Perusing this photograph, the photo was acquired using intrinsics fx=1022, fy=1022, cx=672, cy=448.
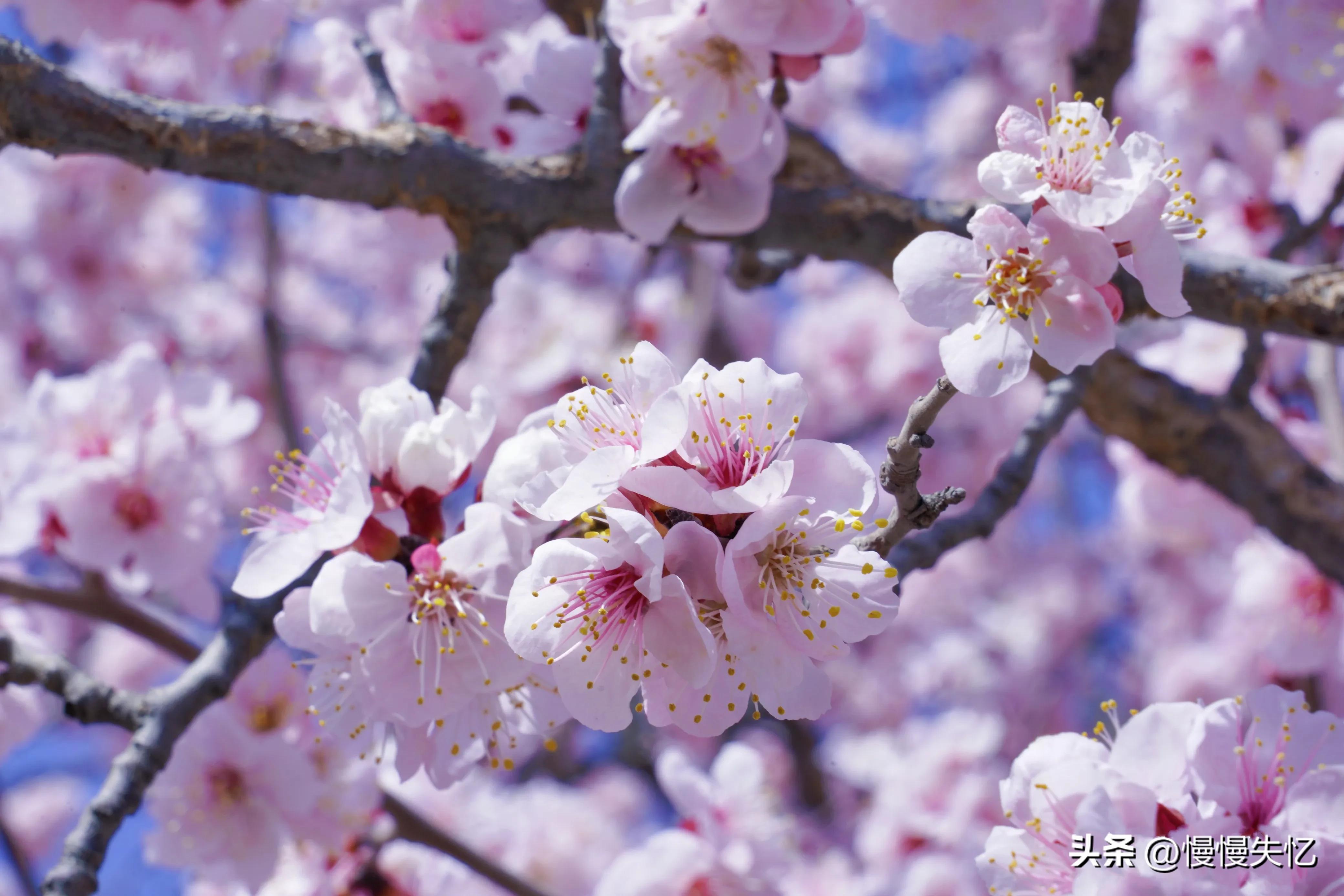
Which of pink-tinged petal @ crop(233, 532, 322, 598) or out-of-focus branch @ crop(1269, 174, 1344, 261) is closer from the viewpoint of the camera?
pink-tinged petal @ crop(233, 532, 322, 598)

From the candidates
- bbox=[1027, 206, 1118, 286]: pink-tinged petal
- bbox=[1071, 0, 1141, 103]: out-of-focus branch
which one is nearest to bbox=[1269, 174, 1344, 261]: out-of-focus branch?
bbox=[1071, 0, 1141, 103]: out-of-focus branch

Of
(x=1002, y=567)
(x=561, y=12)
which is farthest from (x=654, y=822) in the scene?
(x=561, y=12)

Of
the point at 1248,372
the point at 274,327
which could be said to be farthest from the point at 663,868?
the point at 274,327

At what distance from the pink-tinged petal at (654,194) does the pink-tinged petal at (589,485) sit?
0.91 meters

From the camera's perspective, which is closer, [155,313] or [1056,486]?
[155,313]

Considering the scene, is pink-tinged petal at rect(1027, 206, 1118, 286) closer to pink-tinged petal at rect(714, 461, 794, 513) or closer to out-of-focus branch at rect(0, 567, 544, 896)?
pink-tinged petal at rect(714, 461, 794, 513)

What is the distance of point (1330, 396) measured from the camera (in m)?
2.51

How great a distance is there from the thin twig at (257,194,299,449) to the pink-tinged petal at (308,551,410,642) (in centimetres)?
198

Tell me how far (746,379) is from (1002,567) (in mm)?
5676

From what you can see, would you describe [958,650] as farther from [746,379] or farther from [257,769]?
[746,379]

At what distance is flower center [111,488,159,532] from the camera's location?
2084mm

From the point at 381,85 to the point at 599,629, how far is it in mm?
1285

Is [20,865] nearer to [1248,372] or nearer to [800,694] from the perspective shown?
[800,694]

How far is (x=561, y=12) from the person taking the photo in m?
2.37
